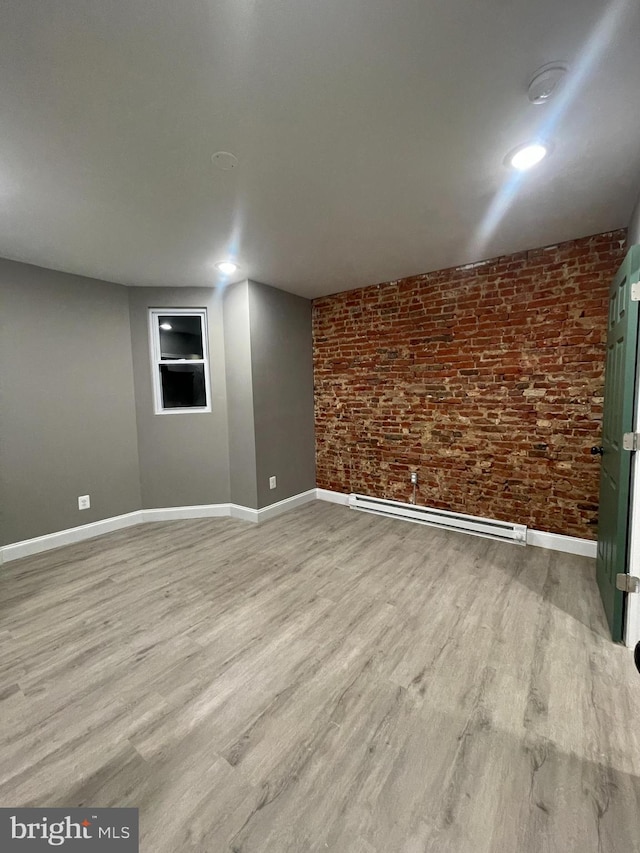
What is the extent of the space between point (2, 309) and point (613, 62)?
13.6 feet

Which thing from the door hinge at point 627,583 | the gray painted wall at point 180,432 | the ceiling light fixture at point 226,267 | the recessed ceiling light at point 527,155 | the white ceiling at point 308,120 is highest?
the ceiling light fixture at point 226,267

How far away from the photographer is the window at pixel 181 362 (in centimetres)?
393

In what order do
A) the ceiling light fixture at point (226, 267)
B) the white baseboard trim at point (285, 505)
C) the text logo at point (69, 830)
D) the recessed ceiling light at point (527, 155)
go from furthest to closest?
1. the white baseboard trim at point (285, 505)
2. the ceiling light fixture at point (226, 267)
3. the recessed ceiling light at point (527, 155)
4. the text logo at point (69, 830)

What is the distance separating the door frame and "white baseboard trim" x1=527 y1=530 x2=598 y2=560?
1135 mm

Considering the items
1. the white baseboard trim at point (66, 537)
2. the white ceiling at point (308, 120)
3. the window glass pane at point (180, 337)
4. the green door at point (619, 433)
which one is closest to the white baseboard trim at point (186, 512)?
the white baseboard trim at point (66, 537)

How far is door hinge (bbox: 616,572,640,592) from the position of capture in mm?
1832

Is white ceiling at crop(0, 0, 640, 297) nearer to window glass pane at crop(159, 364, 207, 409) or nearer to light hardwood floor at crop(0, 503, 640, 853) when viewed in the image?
window glass pane at crop(159, 364, 207, 409)

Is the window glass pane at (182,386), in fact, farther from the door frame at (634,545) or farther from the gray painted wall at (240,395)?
the door frame at (634,545)

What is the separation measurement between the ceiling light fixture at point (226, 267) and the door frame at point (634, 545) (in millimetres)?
3037

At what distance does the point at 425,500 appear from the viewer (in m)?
3.77

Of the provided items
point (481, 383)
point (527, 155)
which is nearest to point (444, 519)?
point (481, 383)

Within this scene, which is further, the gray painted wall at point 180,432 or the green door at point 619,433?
the gray painted wall at point 180,432

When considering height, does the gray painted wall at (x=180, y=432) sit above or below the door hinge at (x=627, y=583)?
above

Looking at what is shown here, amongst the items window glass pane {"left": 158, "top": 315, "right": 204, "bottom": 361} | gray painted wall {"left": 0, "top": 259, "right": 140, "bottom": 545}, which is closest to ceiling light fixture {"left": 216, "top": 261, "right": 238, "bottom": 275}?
window glass pane {"left": 158, "top": 315, "right": 204, "bottom": 361}
